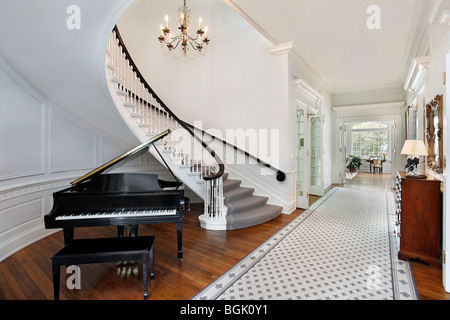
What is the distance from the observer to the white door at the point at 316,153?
595 cm

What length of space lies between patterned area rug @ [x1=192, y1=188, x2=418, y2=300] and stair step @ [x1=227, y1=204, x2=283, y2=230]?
39 centimetres

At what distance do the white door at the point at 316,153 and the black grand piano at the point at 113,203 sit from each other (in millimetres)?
4478

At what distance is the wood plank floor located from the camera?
205 centimetres

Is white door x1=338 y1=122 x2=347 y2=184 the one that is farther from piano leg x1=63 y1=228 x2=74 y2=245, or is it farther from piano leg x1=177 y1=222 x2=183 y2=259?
piano leg x1=63 y1=228 x2=74 y2=245

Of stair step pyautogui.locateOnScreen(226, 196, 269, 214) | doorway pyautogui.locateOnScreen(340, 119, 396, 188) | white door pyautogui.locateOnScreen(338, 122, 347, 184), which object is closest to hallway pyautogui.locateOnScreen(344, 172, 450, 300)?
stair step pyautogui.locateOnScreen(226, 196, 269, 214)

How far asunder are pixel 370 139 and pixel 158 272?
516 inches

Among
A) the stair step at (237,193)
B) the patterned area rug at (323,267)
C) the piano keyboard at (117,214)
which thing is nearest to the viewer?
the patterned area rug at (323,267)

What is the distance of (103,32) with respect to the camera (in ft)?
8.13

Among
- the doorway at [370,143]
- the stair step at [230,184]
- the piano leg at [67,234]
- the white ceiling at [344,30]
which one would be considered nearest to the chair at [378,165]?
the doorway at [370,143]

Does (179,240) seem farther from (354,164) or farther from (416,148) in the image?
(354,164)

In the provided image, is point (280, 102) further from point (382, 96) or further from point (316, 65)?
point (382, 96)

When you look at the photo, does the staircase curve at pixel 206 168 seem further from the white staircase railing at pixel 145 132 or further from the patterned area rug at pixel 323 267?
the patterned area rug at pixel 323 267

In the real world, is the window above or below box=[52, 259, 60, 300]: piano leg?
above

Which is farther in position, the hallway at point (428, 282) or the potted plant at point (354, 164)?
the potted plant at point (354, 164)
